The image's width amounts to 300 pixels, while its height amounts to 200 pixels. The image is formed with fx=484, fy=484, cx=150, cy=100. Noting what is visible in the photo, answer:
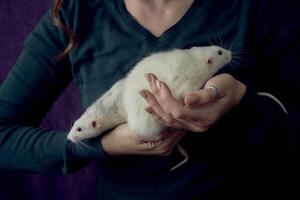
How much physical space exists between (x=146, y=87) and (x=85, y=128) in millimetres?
115

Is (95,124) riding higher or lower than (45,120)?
higher

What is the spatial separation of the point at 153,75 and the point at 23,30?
0.63 metres

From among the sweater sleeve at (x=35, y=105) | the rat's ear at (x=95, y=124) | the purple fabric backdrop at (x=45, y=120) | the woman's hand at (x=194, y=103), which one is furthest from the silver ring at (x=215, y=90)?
the purple fabric backdrop at (x=45, y=120)

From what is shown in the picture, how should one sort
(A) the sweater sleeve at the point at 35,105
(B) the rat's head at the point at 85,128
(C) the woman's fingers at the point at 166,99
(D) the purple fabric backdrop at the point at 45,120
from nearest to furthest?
(C) the woman's fingers at the point at 166,99 < (B) the rat's head at the point at 85,128 < (A) the sweater sleeve at the point at 35,105 < (D) the purple fabric backdrop at the point at 45,120

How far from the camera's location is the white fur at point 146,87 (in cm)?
59

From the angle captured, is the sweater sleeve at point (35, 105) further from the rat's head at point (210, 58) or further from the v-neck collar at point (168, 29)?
the rat's head at point (210, 58)

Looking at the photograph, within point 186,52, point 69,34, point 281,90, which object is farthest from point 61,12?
point 281,90

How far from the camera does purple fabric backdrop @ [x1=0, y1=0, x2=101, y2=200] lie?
111cm

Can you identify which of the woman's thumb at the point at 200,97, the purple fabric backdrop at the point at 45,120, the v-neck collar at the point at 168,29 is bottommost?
the purple fabric backdrop at the point at 45,120

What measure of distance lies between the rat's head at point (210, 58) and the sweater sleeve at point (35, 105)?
0.26 metres

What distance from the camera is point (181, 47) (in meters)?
0.73

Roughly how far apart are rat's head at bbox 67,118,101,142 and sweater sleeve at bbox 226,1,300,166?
8.0 inches

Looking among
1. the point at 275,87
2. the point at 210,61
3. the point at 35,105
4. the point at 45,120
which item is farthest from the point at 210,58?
the point at 45,120

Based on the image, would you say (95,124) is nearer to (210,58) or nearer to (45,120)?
(210,58)
